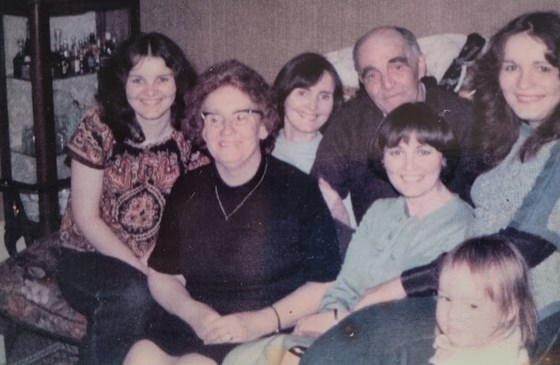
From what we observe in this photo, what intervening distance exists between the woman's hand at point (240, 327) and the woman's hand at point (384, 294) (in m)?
0.18

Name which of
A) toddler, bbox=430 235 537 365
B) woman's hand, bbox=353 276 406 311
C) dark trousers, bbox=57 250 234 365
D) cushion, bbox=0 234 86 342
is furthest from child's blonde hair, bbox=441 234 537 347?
cushion, bbox=0 234 86 342

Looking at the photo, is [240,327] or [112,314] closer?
[240,327]

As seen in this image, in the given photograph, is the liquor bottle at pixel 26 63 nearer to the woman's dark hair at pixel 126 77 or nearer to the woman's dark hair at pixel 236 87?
the woman's dark hair at pixel 126 77

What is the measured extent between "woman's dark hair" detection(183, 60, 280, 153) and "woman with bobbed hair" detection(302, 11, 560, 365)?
0.43 m

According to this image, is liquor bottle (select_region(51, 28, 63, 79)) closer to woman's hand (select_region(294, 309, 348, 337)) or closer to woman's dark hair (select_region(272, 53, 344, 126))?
woman's dark hair (select_region(272, 53, 344, 126))

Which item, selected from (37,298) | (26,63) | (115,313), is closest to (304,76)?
(115,313)

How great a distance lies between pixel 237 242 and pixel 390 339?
16.7 inches

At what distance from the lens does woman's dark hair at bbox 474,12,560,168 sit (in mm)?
1296

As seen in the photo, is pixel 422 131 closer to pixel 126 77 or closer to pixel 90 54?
pixel 126 77

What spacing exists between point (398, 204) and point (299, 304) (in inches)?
11.4

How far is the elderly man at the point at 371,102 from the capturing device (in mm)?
1551

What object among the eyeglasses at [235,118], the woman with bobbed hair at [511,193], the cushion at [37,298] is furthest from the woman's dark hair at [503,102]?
the cushion at [37,298]

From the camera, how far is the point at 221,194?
59.2 inches

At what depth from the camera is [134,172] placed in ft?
5.49
